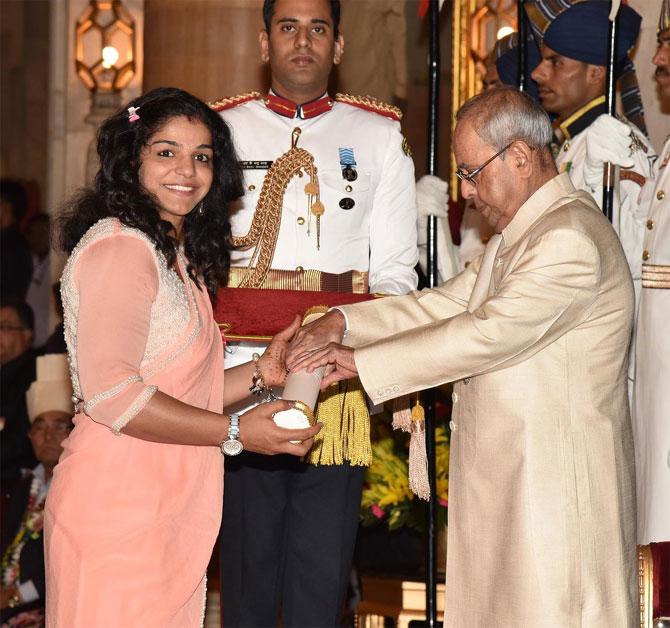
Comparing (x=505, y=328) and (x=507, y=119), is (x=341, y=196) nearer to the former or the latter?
(x=507, y=119)

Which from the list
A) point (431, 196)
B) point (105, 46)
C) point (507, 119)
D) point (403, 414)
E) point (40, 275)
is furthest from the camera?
point (40, 275)

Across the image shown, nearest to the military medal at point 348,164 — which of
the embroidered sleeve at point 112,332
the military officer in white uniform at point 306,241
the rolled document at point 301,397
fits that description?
the military officer in white uniform at point 306,241

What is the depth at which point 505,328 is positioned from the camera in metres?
3.24

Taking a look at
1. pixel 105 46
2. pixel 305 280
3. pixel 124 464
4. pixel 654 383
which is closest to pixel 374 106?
pixel 305 280

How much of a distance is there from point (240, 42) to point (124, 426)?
4593 mm

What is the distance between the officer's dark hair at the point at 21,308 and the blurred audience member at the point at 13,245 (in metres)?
0.04

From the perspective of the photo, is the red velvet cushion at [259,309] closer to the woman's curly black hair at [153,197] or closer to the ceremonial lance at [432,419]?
the woman's curly black hair at [153,197]

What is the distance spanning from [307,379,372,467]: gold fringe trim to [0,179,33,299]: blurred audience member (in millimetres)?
4517

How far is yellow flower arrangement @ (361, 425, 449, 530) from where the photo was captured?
5.24 metres

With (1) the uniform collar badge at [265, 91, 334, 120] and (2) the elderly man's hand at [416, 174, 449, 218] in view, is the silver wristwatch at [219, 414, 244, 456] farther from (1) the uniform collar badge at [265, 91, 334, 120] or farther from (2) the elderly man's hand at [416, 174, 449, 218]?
(2) the elderly man's hand at [416, 174, 449, 218]

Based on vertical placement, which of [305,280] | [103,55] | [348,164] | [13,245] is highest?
[103,55]

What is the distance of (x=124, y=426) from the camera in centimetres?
302

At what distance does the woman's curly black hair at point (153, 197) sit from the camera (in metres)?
3.21

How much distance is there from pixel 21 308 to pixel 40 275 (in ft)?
1.06
